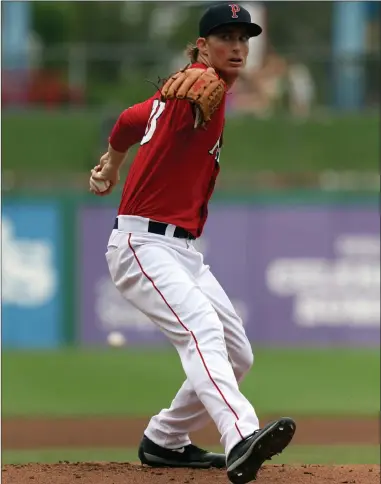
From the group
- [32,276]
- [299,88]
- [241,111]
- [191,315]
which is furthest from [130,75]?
[191,315]

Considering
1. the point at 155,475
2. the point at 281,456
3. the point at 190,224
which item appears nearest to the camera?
the point at 190,224

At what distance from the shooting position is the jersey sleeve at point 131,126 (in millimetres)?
4699

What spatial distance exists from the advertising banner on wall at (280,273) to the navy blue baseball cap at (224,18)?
27.6ft

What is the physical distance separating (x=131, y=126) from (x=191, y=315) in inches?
35.8

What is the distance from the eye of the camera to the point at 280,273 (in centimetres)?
1305

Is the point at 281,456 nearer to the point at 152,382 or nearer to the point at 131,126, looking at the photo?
the point at 131,126

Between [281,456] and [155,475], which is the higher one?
[155,475]

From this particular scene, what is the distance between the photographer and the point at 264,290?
42.9 ft

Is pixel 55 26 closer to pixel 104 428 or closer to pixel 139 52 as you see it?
pixel 139 52

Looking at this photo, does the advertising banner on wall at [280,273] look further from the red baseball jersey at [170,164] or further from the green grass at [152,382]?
the red baseball jersey at [170,164]

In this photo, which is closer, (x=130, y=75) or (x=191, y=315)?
(x=191, y=315)

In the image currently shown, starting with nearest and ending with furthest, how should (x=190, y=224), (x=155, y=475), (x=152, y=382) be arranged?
(x=190, y=224)
(x=155, y=475)
(x=152, y=382)

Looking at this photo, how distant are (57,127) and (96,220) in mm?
1716

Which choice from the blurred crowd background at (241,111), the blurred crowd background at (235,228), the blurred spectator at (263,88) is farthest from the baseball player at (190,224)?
the blurred spectator at (263,88)
